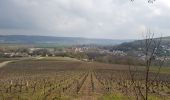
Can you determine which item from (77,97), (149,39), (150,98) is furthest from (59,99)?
(149,39)

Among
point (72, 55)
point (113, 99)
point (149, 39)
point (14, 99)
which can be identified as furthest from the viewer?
point (72, 55)

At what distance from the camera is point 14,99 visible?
88.7 feet

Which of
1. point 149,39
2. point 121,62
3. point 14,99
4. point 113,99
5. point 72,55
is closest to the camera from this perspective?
point 149,39

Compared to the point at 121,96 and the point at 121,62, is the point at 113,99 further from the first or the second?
the point at 121,62

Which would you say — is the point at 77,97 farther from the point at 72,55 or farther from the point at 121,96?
the point at 72,55

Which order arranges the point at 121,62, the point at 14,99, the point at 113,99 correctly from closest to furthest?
the point at 14,99 < the point at 113,99 < the point at 121,62

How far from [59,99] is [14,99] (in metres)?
3.26

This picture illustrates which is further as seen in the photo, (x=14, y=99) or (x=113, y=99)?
(x=113, y=99)

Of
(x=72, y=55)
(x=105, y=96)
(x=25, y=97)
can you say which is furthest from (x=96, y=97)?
(x=72, y=55)

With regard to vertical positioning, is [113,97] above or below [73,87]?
above

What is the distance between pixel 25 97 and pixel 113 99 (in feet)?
22.4

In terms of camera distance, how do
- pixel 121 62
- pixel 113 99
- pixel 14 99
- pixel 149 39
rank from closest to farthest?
pixel 149 39
pixel 14 99
pixel 113 99
pixel 121 62

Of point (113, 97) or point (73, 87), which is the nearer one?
point (113, 97)

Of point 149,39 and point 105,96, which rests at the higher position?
point 149,39
